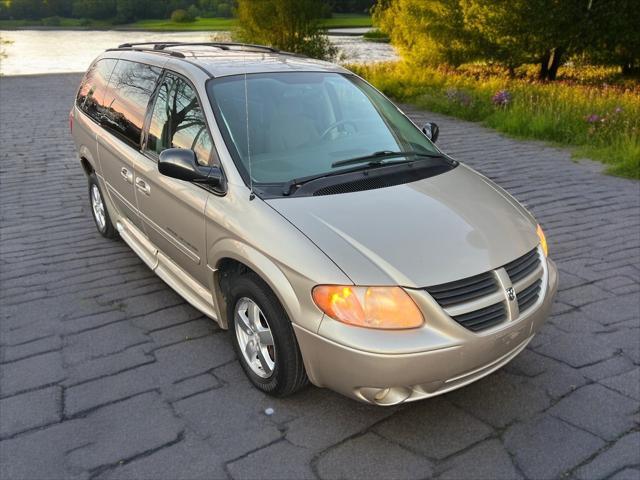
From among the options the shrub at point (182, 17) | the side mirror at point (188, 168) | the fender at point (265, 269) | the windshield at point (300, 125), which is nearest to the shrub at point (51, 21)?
the shrub at point (182, 17)

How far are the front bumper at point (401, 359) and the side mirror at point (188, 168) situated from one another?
1.06 metres

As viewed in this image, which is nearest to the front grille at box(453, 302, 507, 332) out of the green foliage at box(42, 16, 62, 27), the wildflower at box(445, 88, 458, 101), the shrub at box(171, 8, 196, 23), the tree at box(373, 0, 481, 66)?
the wildflower at box(445, 88, 458, 101)

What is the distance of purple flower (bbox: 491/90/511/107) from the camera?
12164mm

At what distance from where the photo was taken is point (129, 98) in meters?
4.66

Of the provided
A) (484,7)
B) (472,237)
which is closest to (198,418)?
(472,237)

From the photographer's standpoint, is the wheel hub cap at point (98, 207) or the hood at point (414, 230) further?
the wheel hub cap at point (98, 207)

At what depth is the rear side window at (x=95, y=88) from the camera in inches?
209

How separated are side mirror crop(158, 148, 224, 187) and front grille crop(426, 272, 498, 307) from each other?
1.42 metres

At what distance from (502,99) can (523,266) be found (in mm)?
9985

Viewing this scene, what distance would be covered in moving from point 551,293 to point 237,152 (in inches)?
77.7

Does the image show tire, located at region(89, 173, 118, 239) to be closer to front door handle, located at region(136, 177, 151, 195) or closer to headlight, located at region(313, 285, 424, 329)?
front door handle, located at region(136, 177, 151, 195)

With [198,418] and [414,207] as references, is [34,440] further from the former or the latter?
[414,207]

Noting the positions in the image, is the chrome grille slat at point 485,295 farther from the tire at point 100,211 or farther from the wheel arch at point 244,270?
the tire at point 100,211

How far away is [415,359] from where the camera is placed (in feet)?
8.65
